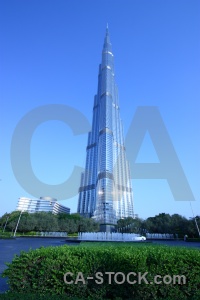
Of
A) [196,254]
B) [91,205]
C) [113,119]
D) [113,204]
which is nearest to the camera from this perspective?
[196,254]

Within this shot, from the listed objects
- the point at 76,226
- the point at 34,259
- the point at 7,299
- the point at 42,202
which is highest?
the point at 42,202

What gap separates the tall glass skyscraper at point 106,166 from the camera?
5600 inches

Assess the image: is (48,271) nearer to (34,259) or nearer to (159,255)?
(34,259)

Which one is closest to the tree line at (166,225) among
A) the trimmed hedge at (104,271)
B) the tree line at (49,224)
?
the tree line at (49,224)

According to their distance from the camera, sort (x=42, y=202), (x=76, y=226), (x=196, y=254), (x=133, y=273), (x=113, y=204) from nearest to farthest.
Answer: (x=133, y=273)
(x=196, y=254)
(x=76, y=226)
(x=113, y=204)
(x=42, y=202)

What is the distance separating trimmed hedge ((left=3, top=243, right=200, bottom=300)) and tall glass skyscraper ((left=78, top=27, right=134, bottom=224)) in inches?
4884

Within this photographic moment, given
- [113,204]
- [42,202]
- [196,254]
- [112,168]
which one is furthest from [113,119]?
[196,254]

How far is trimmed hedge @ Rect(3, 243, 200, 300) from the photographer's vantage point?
6.05 meters

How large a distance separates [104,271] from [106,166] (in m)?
142

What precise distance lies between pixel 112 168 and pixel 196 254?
14504 centimetres

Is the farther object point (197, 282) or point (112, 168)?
point (112, 168)

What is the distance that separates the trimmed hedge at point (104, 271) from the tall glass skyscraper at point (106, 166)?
407 feet

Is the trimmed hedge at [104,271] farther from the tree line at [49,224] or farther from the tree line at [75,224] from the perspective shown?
the tree line at [49,224]

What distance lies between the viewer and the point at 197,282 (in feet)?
20.4
